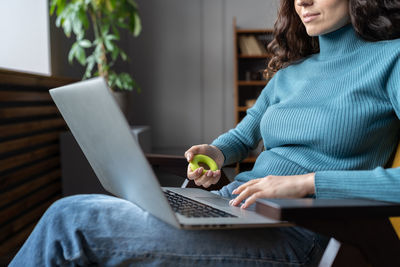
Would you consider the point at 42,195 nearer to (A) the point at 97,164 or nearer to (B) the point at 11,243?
(B) the point at 11,243

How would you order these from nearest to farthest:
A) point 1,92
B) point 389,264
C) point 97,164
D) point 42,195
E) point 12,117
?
point 389,264, point 97,164, point 1,92, point 12,117, point 42,195

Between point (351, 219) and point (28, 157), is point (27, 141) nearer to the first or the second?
point (28, 157)

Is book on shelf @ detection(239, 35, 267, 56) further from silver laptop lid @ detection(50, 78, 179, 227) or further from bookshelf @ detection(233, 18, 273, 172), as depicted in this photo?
silver laptop lid @ detection(50, 78, 179, 227)

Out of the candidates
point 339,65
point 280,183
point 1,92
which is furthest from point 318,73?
point 1,92

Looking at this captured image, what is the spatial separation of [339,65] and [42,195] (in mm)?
2162

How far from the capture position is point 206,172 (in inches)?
43.4

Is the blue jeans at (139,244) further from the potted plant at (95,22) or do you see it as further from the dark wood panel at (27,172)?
the potted plant at (95,22)

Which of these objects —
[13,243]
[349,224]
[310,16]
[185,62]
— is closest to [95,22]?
[185,62]

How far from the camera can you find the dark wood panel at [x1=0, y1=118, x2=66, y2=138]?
2.23 m

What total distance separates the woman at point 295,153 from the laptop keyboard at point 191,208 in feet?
0.13

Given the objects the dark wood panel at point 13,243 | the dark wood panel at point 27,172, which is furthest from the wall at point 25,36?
the dark wood panel at point 13,243

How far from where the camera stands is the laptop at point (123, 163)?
68 cm

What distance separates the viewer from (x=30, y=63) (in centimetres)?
301

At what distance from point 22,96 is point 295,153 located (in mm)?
1809
